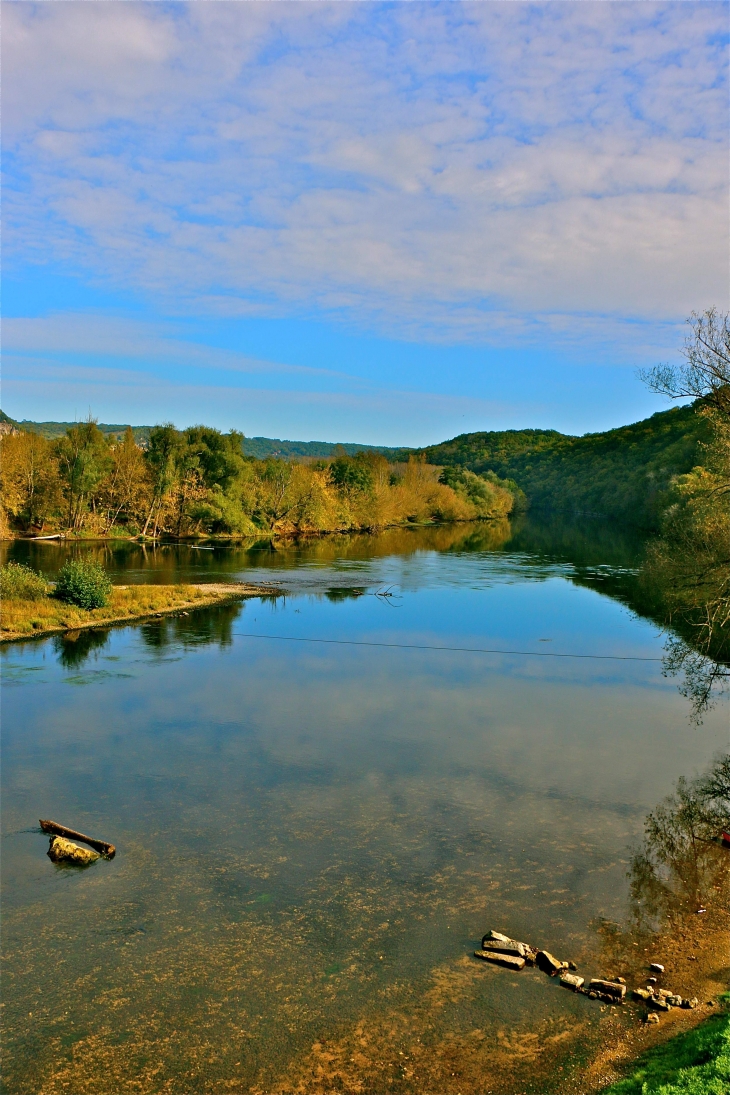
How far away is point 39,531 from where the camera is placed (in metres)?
64.1

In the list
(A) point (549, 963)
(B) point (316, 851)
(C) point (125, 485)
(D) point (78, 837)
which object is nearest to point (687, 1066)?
(A) point (549, 963)

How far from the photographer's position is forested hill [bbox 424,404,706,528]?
301 ft

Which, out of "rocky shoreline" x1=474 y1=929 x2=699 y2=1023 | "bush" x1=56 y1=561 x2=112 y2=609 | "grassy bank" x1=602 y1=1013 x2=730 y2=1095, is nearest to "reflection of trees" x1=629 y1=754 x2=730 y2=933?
"rocky shoreline" x1=474 y1=929 x2=699 y2=1023

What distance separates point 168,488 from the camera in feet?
225

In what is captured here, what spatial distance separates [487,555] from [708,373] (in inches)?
1857

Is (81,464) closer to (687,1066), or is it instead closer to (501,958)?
(501,958)

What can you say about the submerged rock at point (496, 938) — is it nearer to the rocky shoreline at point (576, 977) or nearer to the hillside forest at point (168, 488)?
the rocky shoreline at point (576, 977)

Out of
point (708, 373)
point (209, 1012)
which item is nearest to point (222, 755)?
point (209, 1012)

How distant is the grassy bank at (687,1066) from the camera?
19.6 feet

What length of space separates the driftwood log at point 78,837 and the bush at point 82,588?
65.2 feet

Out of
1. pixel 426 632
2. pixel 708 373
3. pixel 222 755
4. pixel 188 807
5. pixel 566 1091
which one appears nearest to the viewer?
pixel 566 1091

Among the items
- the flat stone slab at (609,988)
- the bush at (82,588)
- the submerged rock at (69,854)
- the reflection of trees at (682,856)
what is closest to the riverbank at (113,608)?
the bush at (82,588)

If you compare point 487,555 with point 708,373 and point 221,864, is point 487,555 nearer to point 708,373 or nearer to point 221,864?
point 708,373

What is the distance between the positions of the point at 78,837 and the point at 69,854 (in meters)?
0.53
